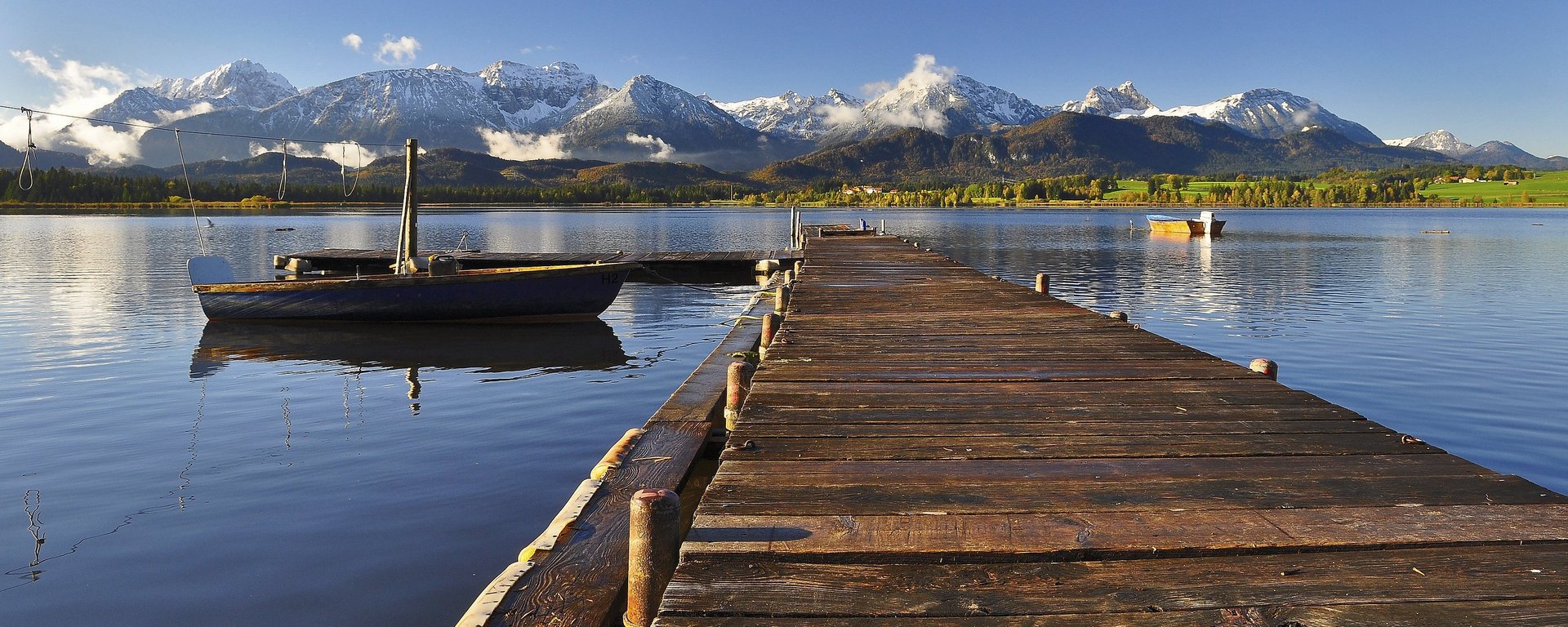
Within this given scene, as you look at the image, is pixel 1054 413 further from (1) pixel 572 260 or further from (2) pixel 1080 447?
(1) pixel 572 260

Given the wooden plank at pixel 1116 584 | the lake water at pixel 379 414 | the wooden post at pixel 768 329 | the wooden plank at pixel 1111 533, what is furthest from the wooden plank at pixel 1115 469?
the wooden post at pixel 768 329

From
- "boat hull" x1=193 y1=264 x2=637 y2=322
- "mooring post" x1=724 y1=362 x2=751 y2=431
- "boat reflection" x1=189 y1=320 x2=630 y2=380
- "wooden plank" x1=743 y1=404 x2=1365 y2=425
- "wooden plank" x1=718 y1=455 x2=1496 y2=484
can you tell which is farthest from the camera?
"boat hull" x1=193 y1=264 x2=637 y2=322

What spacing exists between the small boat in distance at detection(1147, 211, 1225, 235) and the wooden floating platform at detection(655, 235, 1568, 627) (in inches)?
3020

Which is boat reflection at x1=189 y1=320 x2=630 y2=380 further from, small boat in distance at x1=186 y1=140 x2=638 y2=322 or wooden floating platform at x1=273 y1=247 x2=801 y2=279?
wooden floating platform at x1=273 y1=247 x2=801 y2=279

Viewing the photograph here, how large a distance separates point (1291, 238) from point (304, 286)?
76649 millimetres

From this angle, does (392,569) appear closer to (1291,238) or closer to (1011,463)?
(1011,463)

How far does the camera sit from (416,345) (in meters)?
20.8

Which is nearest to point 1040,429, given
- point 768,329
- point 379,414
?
point 768,329

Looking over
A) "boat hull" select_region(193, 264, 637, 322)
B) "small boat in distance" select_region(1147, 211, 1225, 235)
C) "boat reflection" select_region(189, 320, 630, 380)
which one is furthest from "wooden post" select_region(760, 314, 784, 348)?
"small boat in distance" select_region(1147, 211, 1225, 235)

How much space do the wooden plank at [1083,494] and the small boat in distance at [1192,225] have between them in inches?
3069

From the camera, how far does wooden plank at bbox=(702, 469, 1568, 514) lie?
14.0 feet

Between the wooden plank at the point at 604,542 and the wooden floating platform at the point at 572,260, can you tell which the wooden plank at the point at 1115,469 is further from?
the wooden floating platform at the point at 572,260

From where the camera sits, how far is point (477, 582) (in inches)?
287

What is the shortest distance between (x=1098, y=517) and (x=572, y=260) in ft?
110
